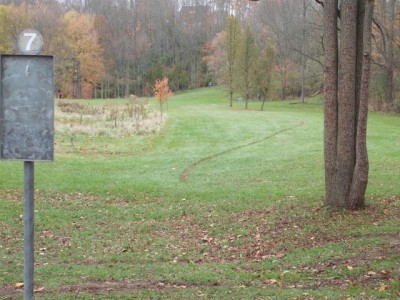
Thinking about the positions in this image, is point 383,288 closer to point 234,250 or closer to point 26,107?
point 234,250

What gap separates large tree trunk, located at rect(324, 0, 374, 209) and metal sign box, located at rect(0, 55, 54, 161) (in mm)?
6823

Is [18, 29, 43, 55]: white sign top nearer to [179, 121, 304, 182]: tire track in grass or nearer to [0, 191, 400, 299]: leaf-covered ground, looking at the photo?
[0, 191, 400, 299]: leaf-covered ground

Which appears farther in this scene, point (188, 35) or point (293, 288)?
point (188, 35)

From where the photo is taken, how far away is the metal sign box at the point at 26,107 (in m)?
3.79

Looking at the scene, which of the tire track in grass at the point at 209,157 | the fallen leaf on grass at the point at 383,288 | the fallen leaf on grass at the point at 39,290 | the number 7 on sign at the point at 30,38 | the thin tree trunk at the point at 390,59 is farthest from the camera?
the thin tree trunk at the point at 390,59

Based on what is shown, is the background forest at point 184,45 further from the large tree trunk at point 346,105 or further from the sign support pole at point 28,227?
the sign support pole at point 28,227

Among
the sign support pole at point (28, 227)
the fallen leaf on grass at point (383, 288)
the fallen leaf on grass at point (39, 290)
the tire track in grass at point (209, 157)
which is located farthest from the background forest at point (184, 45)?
the sign support pole at point (28, 227)

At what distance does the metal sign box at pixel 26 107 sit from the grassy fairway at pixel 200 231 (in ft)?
8.25

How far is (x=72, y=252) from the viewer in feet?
27.4

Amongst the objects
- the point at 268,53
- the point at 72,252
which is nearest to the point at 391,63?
the point at 268,53

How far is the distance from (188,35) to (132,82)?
1647 centimetres

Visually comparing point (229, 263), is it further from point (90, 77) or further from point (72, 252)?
point (90, 77)

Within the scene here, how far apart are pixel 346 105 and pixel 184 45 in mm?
89452

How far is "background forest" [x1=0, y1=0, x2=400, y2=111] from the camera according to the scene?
54188 millimetres
